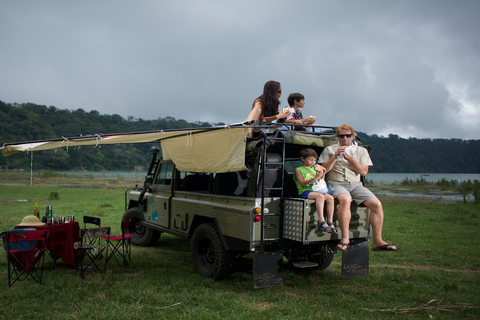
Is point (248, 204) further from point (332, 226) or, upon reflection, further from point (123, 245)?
point (123, 245)

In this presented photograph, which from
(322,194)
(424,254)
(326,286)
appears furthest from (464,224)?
(322,194)

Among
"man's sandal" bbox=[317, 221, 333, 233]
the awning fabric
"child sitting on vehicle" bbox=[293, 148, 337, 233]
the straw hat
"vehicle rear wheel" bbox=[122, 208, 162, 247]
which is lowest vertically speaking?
"vehicle rear wheel" bbox=[122, 208, 162, 247]

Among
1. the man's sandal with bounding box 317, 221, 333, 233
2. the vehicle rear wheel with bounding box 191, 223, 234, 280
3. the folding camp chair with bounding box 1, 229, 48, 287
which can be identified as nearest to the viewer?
the man's sandal with bounding box 317, 221, 333, 233

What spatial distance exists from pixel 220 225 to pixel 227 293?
3.13ft

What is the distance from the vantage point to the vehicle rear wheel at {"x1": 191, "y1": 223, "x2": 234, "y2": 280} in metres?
5.34

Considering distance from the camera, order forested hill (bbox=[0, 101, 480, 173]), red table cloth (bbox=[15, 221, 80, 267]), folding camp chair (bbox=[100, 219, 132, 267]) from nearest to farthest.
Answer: red table cloth (bbox=[15, 221, 80, 267]) < folding camp chair (bbox=[100, 219, 132, 267]) < forested hill (bbox=[0, 101, 480, 173])

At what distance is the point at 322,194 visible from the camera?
4.77 m

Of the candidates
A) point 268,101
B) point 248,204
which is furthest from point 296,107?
point 248,204

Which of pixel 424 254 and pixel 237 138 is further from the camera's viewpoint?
pixel 424 254

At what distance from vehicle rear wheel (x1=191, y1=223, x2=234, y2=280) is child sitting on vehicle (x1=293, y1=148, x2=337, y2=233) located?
4.59 feet

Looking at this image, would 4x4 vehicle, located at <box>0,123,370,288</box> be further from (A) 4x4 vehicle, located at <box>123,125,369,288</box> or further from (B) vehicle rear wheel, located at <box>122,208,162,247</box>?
(B) vehicle rear wheel, located at <box>122,208,162,247</box>

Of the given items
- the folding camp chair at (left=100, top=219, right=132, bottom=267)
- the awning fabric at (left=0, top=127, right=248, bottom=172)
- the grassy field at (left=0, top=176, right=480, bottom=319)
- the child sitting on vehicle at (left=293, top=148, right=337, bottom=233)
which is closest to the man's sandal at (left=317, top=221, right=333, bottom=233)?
the child sitting on vehicle at (left=293, top=148, right=337, bottom=233)

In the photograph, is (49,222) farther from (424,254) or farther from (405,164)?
(405,164)

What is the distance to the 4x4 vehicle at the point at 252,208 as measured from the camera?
4.85 m
